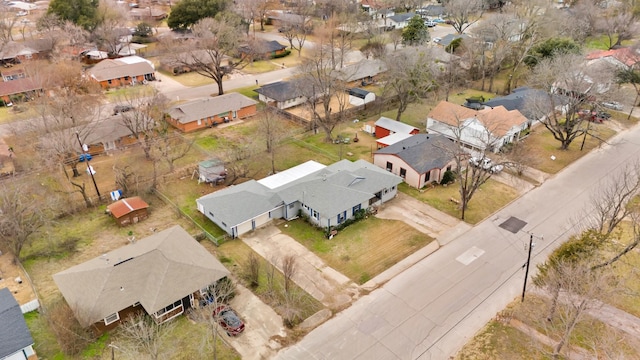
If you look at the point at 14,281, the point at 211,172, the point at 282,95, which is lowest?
the point at 14,281

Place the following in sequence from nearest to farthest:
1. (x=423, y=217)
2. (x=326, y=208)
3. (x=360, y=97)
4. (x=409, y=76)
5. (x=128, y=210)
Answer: (x=326, y=208) → (x=128, y=210) → (x=423, y=217) → (x=409, y=76) → (x=360, y=97)

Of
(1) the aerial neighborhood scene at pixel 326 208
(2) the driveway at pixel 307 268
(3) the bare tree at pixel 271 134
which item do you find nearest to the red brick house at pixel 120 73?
(1) the aerial neighborhood scene at pixel 326 208

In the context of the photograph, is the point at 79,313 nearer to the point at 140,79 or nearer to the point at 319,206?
the point at 319,206

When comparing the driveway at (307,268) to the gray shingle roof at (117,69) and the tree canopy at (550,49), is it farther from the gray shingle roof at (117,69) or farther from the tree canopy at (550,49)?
the tree canopy at (550,49)

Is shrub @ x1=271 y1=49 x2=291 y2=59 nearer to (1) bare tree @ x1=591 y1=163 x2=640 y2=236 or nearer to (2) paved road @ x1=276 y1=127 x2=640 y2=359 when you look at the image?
(2) paved road @ x1=276 y1=127 x2=640 y2=359

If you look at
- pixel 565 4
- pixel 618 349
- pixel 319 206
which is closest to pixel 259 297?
pixel 319 206

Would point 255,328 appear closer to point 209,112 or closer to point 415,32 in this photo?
point 209,112

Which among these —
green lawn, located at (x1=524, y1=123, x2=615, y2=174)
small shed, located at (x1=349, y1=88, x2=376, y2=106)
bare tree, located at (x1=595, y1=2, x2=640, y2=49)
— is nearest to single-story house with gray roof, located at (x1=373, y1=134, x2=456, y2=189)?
green lawn, located at (x1=524, y1=123, x2=615, y2=174)

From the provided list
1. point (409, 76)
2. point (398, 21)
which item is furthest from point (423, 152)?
point (398, 21)
